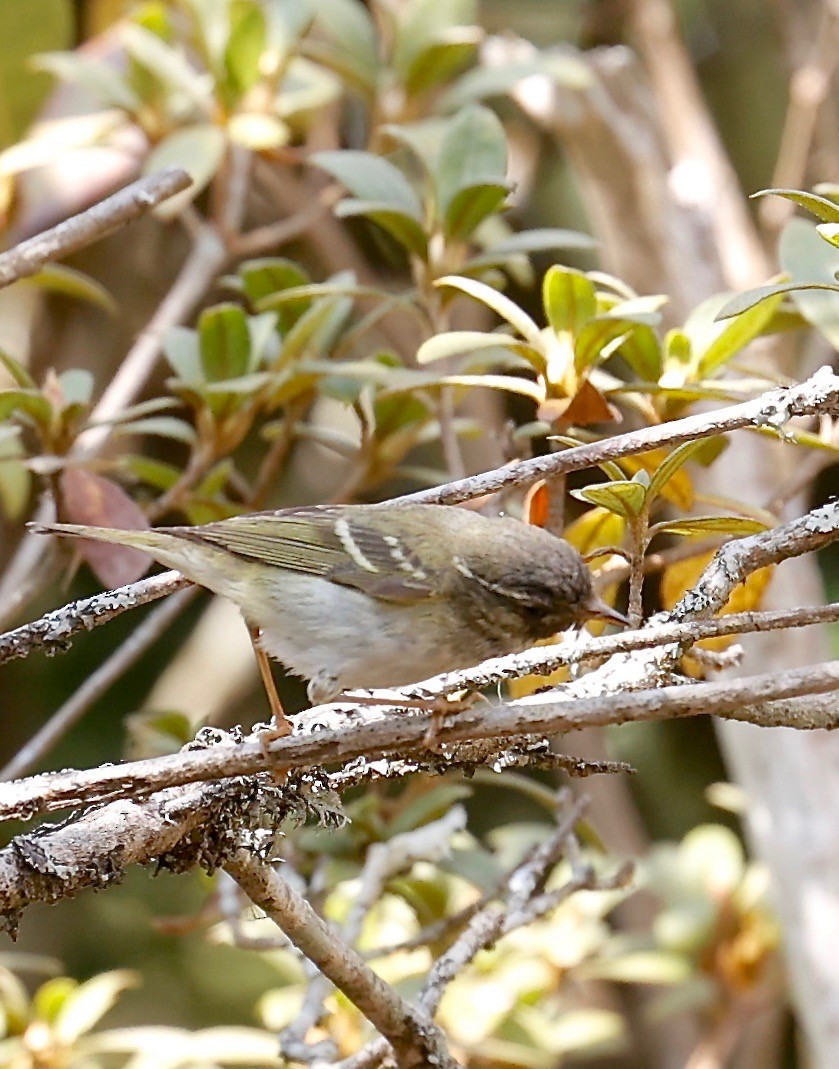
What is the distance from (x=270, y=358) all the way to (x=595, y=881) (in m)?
0.94

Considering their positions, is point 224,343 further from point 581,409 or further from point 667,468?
point 667,468

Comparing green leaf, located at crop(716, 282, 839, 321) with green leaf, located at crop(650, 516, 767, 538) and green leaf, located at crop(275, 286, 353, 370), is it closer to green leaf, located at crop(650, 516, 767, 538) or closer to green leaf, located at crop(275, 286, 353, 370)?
green leaf, located at crop(650, 516, 767, 538)

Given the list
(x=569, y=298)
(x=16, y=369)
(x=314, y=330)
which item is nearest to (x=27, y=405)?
(x=16, y=369)

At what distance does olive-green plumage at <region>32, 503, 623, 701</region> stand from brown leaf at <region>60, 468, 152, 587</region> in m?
0.20

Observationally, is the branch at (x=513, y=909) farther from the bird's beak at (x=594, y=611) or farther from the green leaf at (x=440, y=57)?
the green leaf at (x=440, y=57)

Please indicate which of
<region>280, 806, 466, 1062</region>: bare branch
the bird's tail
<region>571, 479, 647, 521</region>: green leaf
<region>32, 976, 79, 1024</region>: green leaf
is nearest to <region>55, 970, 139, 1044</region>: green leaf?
<region>32, 976, 79, 1024</region>: green leaf

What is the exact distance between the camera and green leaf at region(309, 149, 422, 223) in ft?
6.56

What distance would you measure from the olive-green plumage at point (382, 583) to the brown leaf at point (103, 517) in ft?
0.65

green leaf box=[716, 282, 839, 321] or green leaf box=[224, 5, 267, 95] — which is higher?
green leaf box=[224, 5, 267, 95]

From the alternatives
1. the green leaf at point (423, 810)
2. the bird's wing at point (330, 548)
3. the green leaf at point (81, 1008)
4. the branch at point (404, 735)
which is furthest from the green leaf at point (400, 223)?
the green leaf at point (81, 1008)

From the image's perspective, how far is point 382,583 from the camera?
1588 mm

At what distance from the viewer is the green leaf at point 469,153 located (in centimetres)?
196

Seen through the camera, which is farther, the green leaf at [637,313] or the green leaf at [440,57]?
the green leaf at [440,57]

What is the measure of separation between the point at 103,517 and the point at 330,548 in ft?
1.14
